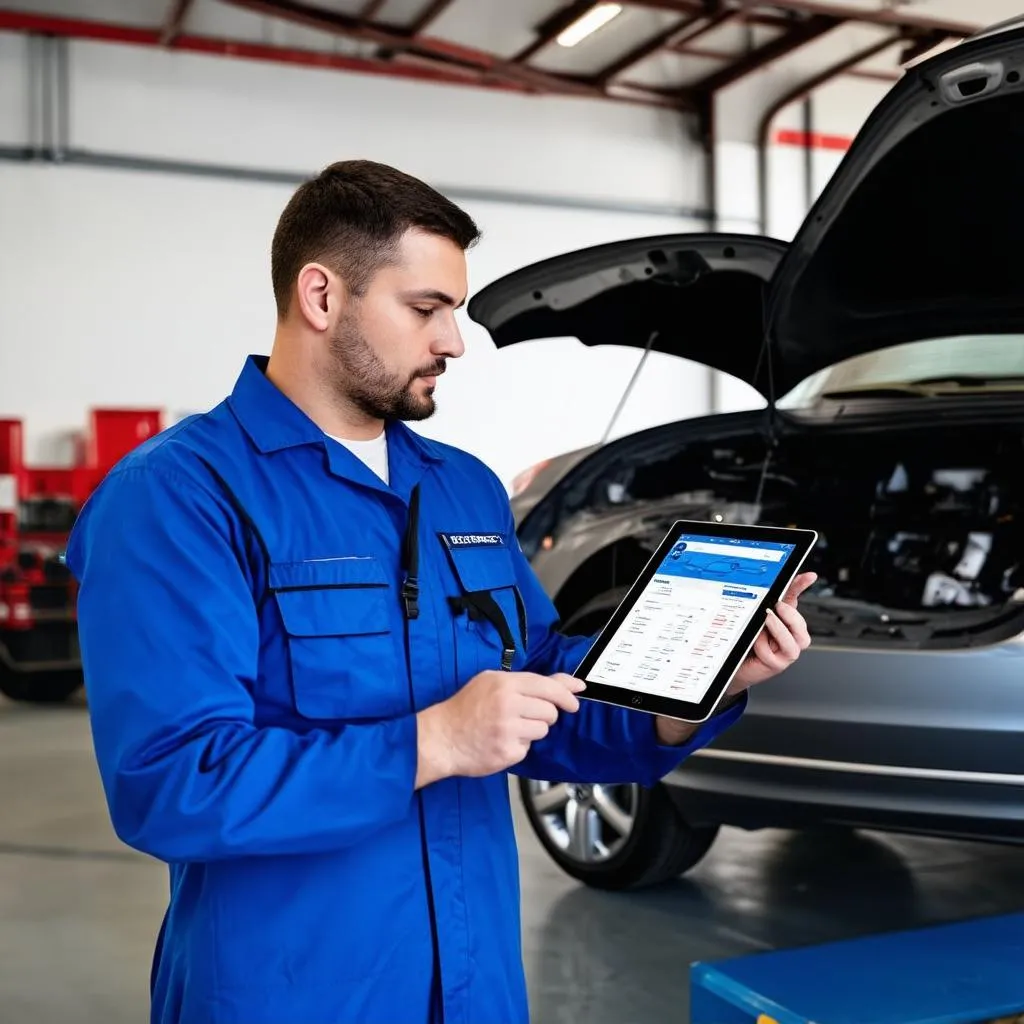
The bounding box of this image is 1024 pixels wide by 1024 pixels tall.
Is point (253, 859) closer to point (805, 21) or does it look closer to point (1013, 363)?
point (1013, 363)

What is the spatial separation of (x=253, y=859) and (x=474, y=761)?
297mm

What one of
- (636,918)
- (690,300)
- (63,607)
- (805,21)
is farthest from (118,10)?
(636,918)

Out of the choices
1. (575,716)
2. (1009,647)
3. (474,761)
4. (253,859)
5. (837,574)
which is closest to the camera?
(474,761)

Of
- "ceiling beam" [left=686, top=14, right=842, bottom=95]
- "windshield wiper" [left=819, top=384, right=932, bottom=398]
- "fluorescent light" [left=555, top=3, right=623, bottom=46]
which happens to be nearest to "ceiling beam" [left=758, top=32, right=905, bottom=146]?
"ceiling beam" [left=686, top=14, right=842, bottom=95]

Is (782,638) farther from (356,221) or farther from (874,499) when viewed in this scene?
(874,499)

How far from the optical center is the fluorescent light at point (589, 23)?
8751mm

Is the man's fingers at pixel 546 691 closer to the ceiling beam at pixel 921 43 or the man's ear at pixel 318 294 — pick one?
the man's ear at pixel 318 294

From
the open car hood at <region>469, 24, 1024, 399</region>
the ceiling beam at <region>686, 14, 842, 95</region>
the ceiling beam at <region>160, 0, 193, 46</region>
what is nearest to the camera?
the open car hood at <region>469, 24, 1024, 399</region>

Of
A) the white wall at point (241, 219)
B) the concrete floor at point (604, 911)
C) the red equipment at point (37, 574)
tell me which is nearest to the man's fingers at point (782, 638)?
the concrete floor at point (604, 911)

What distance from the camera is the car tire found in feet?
23.6

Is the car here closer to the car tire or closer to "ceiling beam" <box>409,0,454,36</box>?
the car tire

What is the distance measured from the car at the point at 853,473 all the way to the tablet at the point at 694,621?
3.72ft

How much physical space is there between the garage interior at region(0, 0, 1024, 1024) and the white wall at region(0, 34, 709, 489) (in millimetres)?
17

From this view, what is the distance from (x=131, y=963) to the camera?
3145 mm
